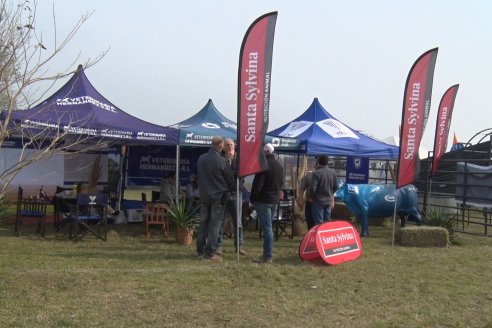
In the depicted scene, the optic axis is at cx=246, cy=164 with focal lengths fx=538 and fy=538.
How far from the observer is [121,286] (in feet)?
19.9

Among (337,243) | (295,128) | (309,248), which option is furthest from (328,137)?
(309,248)

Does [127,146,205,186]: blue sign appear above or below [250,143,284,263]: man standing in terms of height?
above

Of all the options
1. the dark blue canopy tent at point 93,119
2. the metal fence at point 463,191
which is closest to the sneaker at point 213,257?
the dark blue canopy tent at point 93,119

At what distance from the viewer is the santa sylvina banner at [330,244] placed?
757 centimetres

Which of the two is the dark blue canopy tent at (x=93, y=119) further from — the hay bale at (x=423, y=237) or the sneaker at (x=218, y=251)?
the hay bale at (x=423, y=237)

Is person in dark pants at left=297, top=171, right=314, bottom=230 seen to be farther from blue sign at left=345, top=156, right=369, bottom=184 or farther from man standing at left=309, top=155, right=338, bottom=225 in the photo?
blue sign at left=345, top=156, right=369, bottom=184

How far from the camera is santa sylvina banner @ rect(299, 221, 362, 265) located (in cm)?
757

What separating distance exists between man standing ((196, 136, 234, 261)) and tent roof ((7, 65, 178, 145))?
242cm

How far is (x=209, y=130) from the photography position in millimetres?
10828

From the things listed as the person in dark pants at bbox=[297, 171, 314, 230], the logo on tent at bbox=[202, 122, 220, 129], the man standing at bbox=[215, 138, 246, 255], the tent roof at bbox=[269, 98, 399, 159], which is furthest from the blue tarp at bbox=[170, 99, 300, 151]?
the man standing at bbox=[215, 138, 246, 255]

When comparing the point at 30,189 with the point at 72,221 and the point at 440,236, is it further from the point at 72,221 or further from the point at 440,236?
the point at 440,236

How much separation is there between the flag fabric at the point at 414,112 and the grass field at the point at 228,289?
164cm

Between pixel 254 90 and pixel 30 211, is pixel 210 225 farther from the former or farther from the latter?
pixel 30 211

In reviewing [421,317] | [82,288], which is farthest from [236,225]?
[421,317]
